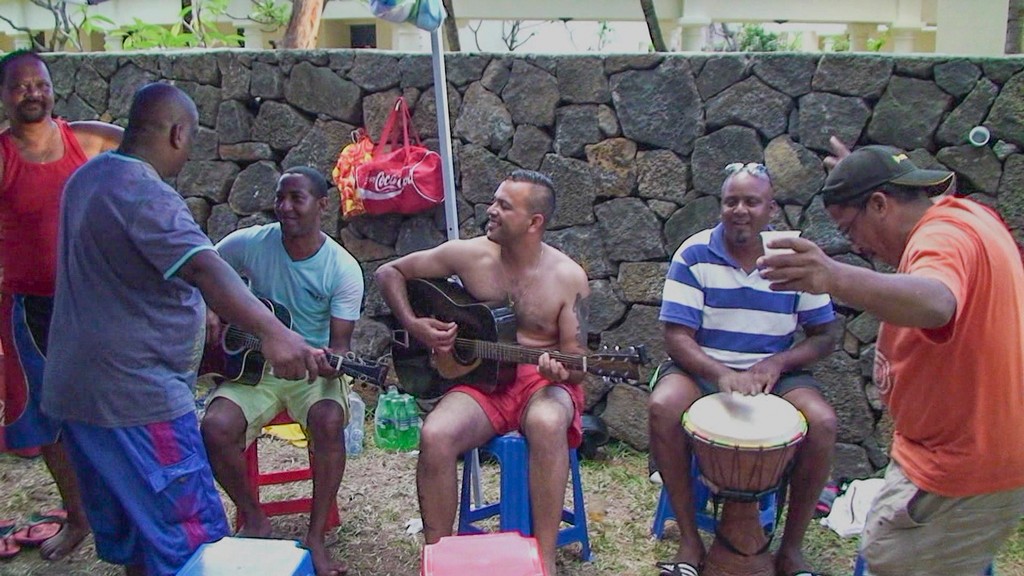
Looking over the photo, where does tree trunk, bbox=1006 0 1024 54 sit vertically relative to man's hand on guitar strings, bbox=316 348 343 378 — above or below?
above

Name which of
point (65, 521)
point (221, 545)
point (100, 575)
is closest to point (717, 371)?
point (221, 545)

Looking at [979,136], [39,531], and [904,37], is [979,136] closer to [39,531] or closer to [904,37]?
[39,531]

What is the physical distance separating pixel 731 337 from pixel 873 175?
57.2 inches

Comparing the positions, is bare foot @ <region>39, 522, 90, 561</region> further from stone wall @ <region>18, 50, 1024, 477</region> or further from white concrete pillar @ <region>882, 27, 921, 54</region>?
white concrete pillar @ <region>882, 27, 921, 54</region>

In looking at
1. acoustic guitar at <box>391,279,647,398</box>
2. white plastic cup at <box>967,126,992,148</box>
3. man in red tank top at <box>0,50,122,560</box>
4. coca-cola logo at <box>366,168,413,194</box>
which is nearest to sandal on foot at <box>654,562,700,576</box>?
acoustic guitar at <box>391,279,647,398</box>

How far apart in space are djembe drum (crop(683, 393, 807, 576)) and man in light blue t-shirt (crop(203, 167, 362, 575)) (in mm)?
1436

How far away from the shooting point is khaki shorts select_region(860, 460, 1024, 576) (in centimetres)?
258

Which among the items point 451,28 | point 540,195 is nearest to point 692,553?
point 540,195

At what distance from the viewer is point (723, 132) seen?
15.5 feet

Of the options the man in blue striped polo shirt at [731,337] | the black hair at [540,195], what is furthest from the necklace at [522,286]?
the man in blue striped polo shirt at [731,337]

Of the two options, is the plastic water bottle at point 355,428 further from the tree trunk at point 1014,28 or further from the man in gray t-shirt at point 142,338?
the tree trunk at point 1014,28

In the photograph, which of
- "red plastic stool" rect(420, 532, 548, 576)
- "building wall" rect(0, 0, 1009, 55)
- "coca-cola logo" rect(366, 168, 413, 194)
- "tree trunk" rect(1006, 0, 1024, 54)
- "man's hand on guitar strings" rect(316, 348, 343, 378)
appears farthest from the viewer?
"building wall" rect(0, 0, 1009, 55)

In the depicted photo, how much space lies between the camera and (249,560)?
2.41 meters

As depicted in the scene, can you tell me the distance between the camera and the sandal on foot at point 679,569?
145 inches
